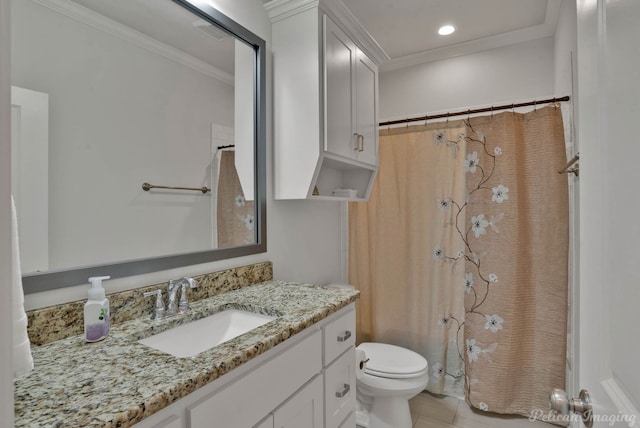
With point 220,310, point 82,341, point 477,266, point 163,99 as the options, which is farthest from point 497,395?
point 163,99

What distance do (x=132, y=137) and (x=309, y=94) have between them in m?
0.84

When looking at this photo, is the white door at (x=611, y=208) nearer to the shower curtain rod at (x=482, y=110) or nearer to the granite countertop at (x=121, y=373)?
the granite countertop at (x=121, y=373)

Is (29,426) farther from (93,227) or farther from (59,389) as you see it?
(93,227)

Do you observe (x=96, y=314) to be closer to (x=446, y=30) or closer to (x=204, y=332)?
(x=204, y=332)

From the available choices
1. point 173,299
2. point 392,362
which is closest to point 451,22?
point 392,362

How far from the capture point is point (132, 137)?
3.91 ft

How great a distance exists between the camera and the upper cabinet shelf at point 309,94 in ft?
5.37

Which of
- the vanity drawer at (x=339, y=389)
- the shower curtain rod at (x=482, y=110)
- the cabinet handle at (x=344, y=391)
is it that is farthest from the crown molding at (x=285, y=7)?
the cabinet handle at (x=344, y=391)

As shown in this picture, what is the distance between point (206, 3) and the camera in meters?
1.41

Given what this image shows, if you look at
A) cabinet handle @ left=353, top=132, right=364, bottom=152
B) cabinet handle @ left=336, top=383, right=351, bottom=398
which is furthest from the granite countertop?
cabinet handle @ left=353, top=132, right=364, bottom=152

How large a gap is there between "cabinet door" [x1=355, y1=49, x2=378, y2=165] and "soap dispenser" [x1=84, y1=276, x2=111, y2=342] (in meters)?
1.43

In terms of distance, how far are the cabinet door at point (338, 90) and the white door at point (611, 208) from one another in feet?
3.57

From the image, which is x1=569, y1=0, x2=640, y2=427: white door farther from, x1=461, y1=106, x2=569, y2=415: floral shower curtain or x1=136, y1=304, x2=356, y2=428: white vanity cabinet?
x1=461, y1=106, x2=569, y2=415: floral shower curtain

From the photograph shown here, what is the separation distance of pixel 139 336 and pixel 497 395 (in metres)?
2.14
